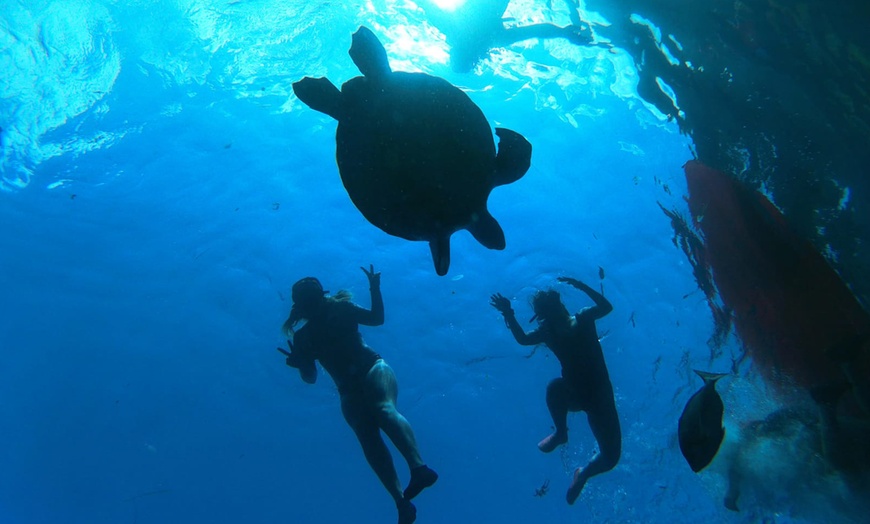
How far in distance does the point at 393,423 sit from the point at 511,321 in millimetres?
2839

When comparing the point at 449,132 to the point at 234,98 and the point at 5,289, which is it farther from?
the point at 5,289

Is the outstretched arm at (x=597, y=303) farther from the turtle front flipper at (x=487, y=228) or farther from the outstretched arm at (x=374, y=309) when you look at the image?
the turtle front flipper at (x=487, y=228)

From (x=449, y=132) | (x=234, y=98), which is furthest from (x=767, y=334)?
(x=234, y=98)

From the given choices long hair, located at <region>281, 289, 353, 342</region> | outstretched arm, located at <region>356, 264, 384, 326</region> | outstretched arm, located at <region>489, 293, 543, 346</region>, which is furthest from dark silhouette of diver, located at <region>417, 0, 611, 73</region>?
long hair, located at <region>281, 289, 353, 342</region>

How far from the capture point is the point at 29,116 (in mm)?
11906

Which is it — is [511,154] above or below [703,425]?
above

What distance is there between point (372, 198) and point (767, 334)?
35.0ft

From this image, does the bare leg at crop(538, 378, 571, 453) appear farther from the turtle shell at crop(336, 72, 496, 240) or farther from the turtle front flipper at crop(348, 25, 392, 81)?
the turtle front flipper at crop(348, 25, 392, 81)

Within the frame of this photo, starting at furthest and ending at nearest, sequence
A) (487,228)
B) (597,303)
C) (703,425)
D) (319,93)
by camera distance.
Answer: (597,303)
(703,425)
(487,228)
(319,93)

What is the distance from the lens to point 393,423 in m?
5.77

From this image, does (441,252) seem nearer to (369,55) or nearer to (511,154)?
(511,154)

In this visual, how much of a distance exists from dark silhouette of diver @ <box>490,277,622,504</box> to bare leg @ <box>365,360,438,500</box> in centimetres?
226

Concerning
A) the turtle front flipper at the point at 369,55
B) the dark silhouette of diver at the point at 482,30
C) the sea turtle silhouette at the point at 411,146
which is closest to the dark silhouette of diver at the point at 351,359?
the sea turtle silhouette at the point at 411,146

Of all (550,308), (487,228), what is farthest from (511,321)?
(487,228)
